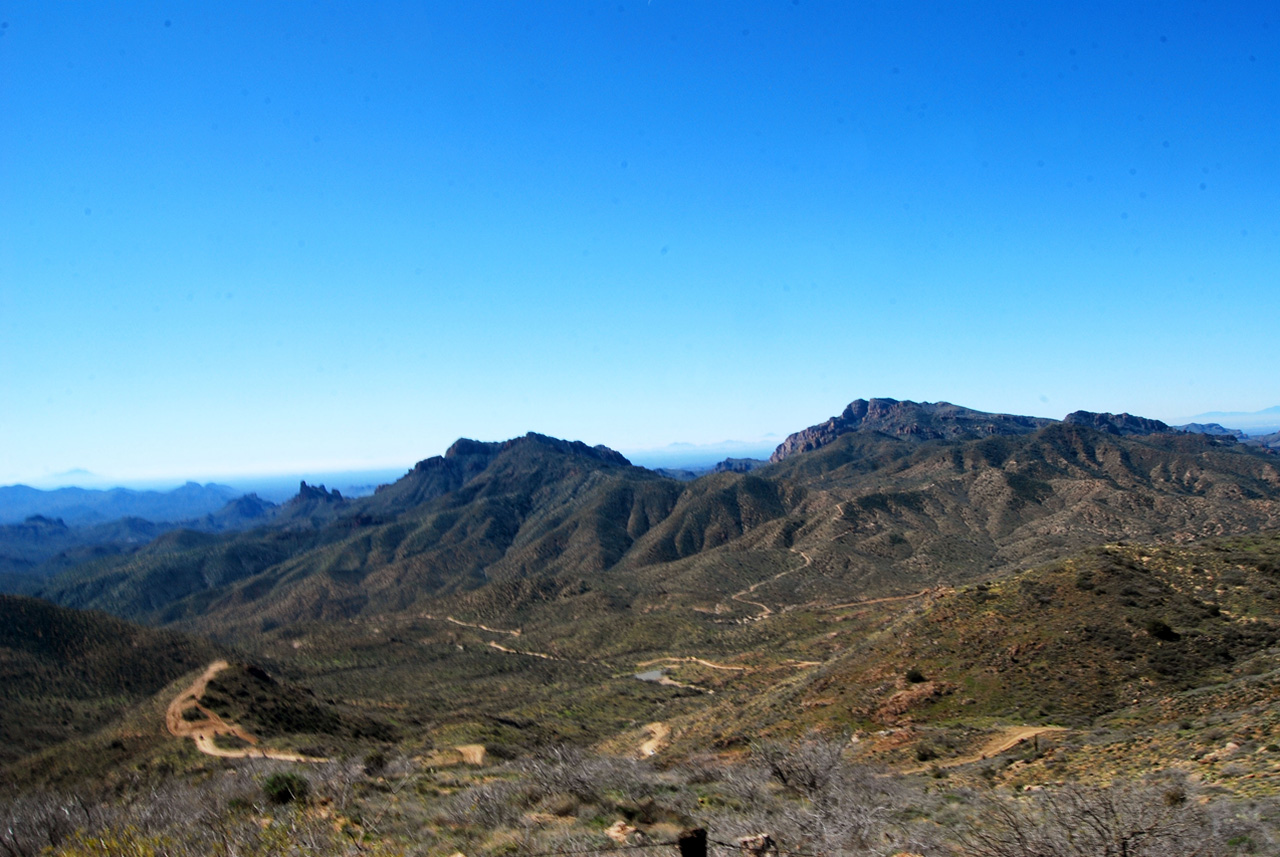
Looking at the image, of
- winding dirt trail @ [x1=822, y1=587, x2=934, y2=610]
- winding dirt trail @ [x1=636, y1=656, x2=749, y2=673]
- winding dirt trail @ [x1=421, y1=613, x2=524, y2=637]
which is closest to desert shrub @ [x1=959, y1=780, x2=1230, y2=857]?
winding dirt trail @ [x1=636, y1=656, x2=749, y2=673]

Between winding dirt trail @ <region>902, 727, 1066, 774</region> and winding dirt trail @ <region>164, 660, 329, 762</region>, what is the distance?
25345 mm

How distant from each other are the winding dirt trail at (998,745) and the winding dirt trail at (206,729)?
25345 millimetres

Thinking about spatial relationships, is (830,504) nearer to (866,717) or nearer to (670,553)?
(670,553)

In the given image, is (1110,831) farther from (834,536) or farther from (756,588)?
(834,536)

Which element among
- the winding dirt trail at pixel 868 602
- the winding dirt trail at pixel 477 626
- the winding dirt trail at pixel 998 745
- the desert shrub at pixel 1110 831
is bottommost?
the winding dirt trail at pixel 477 626

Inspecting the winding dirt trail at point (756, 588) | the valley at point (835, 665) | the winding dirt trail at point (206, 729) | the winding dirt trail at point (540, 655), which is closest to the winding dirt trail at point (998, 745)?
the valley at point (835, 665)

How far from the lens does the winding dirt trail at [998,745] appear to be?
22.7 metres

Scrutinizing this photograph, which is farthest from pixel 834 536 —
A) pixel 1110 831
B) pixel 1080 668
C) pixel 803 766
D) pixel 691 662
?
pixel 1110 831

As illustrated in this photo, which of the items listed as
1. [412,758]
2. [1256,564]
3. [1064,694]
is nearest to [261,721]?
[412,758]

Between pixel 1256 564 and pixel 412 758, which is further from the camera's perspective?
pixel 1256 564

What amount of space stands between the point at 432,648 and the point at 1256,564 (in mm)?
79695

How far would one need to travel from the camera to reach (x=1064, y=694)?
94.9 ft

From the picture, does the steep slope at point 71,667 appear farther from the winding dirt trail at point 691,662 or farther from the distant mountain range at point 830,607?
the winding dirt trail at point 691,662

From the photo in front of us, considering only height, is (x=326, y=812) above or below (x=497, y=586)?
above
